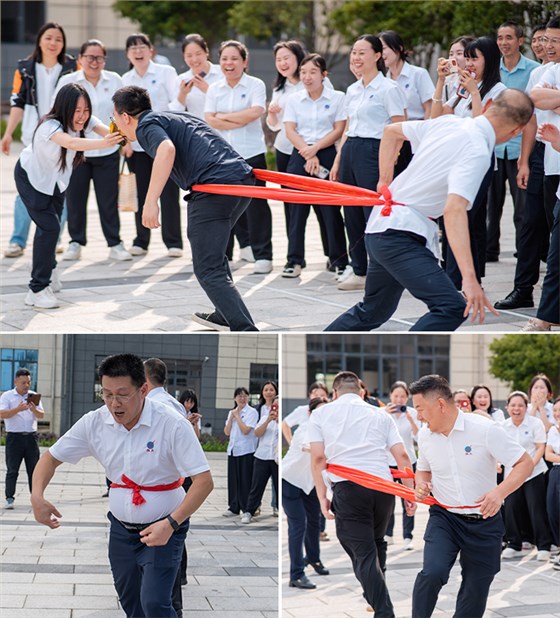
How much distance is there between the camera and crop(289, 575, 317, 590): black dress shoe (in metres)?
7.07

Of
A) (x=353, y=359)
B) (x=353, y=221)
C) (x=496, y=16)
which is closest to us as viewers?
(x=353, y=221)

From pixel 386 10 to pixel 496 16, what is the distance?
5.44 meters

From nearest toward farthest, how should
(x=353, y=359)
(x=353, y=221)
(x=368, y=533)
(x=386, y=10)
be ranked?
(x=368, y=533)
(x=353, y=221)
(x=353, y=359)
(x=386, y=10)

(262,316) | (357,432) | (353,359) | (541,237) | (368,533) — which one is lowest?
(353,359)

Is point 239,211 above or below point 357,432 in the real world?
above

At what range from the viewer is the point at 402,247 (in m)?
5.25

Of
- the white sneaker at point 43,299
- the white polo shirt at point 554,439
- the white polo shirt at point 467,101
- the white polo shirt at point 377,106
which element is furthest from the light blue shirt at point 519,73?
the white sneaker at point 43,299

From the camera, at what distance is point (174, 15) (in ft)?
107

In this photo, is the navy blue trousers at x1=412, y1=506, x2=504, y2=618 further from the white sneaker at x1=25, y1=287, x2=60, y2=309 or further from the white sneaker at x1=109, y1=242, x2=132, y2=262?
the white sneaker at x1=109, y1=242, x2=132, y2=262

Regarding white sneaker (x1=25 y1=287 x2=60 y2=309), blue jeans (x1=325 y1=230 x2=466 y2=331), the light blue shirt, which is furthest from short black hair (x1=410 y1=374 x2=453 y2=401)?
the light blue shirt

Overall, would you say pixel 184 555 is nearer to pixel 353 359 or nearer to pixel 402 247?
pixel 402 247

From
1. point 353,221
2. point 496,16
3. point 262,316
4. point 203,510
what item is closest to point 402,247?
point 203,510

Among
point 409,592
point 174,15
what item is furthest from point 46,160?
point 174,15

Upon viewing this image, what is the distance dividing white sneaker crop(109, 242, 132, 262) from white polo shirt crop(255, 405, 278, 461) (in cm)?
446
